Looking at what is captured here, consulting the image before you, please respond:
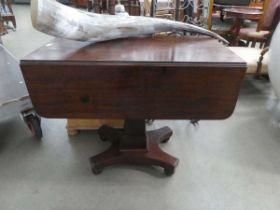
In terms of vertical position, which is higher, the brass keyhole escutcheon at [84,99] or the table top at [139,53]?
the table top at [139,53]

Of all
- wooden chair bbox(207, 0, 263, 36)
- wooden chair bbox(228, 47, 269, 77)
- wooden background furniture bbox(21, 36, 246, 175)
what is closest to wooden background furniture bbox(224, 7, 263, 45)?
wooden chair bbox(207, 0, 263, 36)

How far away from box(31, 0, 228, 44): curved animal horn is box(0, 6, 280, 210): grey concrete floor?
0.78 meters

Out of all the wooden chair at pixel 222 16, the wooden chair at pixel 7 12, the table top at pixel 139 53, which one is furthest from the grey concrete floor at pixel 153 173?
the wooden chair at pixel 7 12

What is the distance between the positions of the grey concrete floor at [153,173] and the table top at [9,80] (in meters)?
0.31

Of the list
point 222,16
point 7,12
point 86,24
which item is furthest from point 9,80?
point 7,12

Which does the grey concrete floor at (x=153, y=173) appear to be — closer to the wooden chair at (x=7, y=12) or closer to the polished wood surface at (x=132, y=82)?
the polished wood surface at (x=132, y=82)

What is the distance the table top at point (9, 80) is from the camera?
1.55m

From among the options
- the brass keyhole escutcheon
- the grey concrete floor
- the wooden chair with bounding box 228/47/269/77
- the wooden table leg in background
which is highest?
the brass keyhole escutcheon

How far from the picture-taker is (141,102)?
0.96 metres

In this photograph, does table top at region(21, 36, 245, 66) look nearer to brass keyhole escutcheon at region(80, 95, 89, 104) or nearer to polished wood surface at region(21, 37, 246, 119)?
polished wood surface at region(21, 37, 246, 119)

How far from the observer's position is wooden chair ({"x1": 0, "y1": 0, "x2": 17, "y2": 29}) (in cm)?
441

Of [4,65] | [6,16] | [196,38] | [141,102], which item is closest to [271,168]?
[196,38]

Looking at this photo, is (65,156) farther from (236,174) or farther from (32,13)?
(236,174)

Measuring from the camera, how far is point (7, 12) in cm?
462
